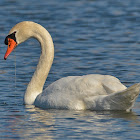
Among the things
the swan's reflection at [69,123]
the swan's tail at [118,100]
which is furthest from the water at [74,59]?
the swan's tail at [118,100]

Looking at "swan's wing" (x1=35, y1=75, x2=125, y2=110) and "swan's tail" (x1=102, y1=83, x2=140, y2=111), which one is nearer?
"swan's tail" (x1=102, y1=83, x2=140, y2=111)

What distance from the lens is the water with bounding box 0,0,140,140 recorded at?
37.1 feet

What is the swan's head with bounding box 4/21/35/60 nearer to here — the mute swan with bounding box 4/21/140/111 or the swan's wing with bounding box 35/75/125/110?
the mute swan with bounding box 4/21/140/111

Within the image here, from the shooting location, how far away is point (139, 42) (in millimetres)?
21609

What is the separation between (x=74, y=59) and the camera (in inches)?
749

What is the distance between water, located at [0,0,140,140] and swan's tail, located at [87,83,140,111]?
145 millimetres

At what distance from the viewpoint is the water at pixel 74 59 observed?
37.1 feet

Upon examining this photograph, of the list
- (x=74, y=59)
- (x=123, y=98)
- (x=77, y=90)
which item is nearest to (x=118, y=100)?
(x=123, y=98)

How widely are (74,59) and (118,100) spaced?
6799 millimetres

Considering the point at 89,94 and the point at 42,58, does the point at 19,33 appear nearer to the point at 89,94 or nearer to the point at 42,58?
the point at 42,58

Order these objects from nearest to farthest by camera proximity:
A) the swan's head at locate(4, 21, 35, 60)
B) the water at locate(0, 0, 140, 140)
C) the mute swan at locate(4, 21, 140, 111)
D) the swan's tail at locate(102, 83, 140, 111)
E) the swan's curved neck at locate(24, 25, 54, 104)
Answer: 1. the water at locate(0, 0, 140, 140)
2. the swan's tail at locate(102, 83, 140, 111)
3. the mute swan at locate(4, 21, 140, 111)
4. the swan's curved neck at locate(24, 25, 54, 104)
5. the swan's head at locate(4, 21, 35, 60)

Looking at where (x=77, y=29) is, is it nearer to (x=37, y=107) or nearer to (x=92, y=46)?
(x=92, y=46)

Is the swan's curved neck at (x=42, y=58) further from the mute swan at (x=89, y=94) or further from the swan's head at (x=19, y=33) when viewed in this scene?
the mute swan at (x=89, y=94)

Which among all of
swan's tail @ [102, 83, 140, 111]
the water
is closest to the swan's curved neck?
the water
